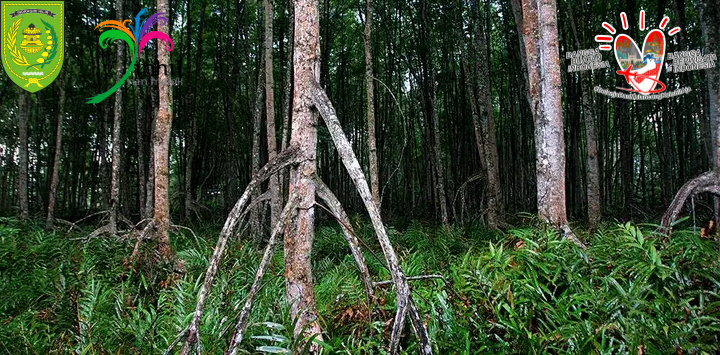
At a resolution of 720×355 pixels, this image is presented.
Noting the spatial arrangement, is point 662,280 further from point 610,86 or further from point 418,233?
point 610,86

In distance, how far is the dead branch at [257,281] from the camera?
189 cm

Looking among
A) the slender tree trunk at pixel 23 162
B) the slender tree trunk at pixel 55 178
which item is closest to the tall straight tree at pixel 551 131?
the slender tree trunk at pixel 55 178

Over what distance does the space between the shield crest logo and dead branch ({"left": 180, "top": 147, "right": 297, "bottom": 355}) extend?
6.65m

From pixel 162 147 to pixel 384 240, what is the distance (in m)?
3.87

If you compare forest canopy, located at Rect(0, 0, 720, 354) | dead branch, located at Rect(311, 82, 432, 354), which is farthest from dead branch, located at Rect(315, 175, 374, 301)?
dead branch, located at Rect(311, 82, 432, 354)

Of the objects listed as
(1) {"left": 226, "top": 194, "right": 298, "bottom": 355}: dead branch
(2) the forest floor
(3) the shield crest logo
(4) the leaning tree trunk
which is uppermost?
(3) the shield crest logo

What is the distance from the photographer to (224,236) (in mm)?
2104

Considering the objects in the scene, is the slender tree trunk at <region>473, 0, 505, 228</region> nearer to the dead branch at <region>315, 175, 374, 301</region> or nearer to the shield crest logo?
the dead branch at <region>315, 175, 374, 301</region>

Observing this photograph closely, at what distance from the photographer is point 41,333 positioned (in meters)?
3.31

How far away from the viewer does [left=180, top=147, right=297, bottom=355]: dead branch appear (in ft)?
6.42

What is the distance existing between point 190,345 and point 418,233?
6.27 m

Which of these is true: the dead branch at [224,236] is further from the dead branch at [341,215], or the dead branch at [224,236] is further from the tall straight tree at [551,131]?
the tall straight tree at [551,131]

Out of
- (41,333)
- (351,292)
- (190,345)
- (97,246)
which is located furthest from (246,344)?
(97,246)

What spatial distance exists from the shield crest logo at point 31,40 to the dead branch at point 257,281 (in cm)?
680
